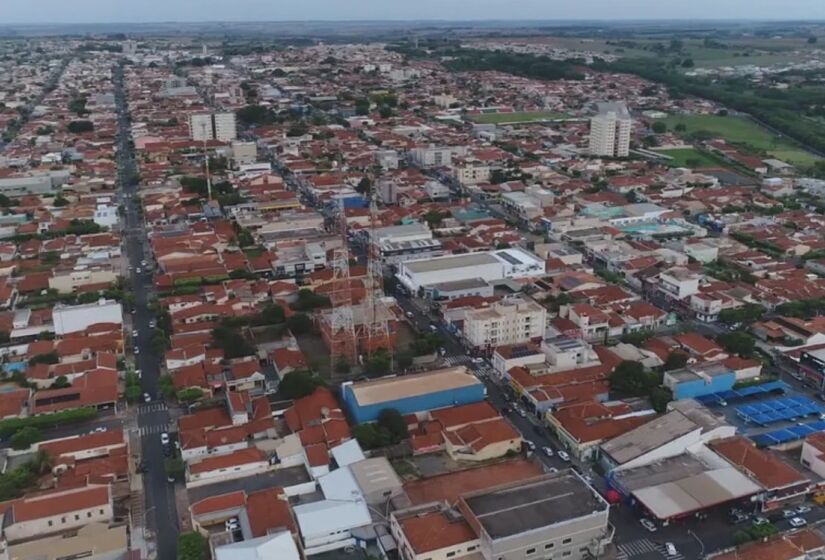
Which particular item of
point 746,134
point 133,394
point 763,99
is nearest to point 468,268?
point 133,394

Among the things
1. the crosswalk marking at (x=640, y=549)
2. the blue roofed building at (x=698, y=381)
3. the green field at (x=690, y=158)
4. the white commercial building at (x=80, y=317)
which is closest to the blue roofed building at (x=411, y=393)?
the blue roofed building at (x=698, y=381)

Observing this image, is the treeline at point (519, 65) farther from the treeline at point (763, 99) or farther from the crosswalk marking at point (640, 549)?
the crosswalk marking at point (640, 549)

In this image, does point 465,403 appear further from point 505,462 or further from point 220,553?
point 220,553

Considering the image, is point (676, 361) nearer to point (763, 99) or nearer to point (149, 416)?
point (149, 416)

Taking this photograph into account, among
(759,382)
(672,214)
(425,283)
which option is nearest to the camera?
(759,382)

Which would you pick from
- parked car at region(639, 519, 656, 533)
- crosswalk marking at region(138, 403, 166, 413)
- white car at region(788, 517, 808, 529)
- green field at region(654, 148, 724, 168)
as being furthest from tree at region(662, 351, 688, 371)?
green field at region(654, 148, 724, 168)

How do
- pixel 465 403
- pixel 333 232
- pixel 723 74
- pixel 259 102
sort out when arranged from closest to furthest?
pixel 465 403
pixel 333 232
pixel 259 102
pixel 723 74

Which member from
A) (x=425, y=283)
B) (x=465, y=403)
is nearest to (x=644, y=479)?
(x=465, y=403)
